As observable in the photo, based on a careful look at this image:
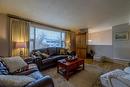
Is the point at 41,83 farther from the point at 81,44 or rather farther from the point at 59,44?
the point at 81,44

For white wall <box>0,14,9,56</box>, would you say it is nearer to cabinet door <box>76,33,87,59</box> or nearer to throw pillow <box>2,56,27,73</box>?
throw pillow <box>2,56,27,73</box>

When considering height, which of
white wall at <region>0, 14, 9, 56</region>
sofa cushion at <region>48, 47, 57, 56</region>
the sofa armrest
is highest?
white wall at <region>0, 14, 9, 56</region>

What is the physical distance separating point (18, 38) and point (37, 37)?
49.6 inches

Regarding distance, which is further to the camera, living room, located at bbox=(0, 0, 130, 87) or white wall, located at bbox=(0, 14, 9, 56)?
white wall, located at bbox=(0, 14, 9, 56)

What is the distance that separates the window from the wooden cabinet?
1091 mm

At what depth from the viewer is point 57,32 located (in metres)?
6.68

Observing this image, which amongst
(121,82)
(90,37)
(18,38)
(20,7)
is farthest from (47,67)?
(90,37)

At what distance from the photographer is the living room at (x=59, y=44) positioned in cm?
243

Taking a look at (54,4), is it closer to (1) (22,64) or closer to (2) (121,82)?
(1) (22,64)

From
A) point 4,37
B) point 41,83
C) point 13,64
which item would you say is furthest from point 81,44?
point 41,83

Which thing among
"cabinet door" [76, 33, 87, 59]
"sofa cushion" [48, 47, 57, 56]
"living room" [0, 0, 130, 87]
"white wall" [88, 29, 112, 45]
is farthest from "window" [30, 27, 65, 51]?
"white wall" [88, 29, 112, 45]

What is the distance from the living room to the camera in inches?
95.7

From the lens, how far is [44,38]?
5.86 metres

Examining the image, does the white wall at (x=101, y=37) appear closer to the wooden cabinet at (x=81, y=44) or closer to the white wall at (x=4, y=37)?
the wooden cabinet at (x=81, y=44)
